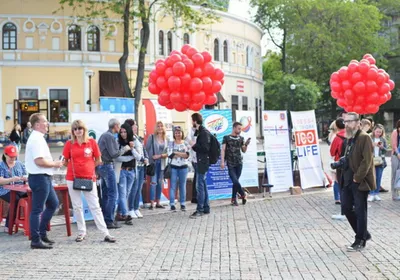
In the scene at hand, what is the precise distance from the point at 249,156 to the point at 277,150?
2.84 ft

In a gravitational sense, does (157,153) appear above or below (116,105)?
below

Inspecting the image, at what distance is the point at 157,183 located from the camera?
12789mm

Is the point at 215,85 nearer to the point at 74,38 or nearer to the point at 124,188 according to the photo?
the point at 124,188

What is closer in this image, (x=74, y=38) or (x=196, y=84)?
(x=196, y=84)

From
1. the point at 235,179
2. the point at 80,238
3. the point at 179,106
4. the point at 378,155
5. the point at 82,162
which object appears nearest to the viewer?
the point at 82,162

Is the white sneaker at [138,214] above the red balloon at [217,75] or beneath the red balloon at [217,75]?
beneath

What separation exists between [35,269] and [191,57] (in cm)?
1036

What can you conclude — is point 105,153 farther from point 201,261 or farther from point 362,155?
point 362,155

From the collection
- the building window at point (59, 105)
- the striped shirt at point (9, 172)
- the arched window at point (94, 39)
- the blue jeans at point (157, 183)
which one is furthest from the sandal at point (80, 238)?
the arched window at point (94, 39)

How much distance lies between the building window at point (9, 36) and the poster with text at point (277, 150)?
95.9 ft

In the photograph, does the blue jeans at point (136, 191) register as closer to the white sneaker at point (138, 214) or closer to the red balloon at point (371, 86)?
the white sneaker at point (138, 214)

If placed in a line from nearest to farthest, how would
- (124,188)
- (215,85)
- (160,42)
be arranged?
1. (124,188)
2. (215,85)
3. (160,42)

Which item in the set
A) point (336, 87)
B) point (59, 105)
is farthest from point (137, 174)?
point (59, 105)

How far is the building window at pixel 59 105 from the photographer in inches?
1598
